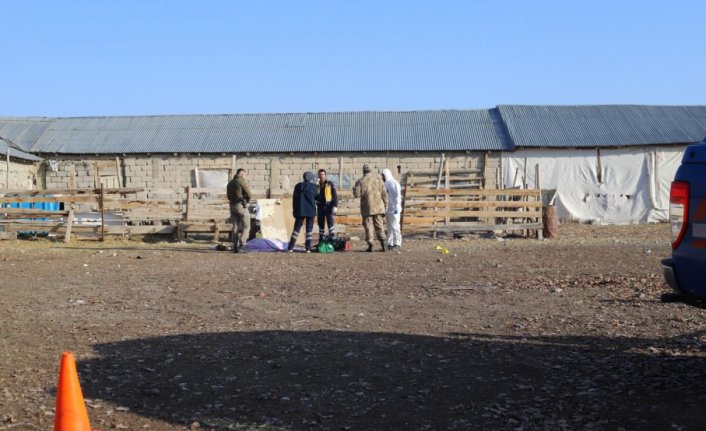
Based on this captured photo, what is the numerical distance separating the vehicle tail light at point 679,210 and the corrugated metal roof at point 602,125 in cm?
2780

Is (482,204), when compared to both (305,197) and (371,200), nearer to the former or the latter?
(371,200)

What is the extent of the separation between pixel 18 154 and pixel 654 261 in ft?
85.6

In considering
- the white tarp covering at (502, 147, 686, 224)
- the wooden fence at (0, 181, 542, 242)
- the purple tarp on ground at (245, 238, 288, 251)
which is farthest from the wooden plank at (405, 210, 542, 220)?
the white tarp covering at (502, 147, 686, 224)

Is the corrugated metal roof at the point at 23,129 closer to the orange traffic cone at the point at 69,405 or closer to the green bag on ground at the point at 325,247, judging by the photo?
the green bag on ground at the point at 325,247

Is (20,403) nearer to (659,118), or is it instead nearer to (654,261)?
(654,261)

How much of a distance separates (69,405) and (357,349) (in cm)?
300

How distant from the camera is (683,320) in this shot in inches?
335

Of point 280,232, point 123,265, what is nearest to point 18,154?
point 280,232

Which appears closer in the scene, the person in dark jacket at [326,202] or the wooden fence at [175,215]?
the person in dark jacket at [326,202]

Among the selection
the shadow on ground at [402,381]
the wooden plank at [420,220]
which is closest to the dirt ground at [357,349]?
the shadow on ground at [402,381]

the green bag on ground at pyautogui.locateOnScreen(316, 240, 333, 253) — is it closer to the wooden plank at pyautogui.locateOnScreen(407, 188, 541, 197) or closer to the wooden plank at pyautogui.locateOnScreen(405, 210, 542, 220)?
the wooden plank at pyautogui.locateOnScreen(405, 210, 542, 220)

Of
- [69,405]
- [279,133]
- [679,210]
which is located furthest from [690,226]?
[279,133]

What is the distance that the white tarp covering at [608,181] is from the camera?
108 feet

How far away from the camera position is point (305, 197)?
693 inches
